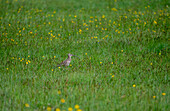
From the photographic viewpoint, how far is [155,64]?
680 cm

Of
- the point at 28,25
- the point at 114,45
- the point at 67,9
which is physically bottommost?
the point at 114,45

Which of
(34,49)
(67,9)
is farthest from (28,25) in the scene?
(67,9)

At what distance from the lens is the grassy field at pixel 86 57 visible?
15.5 feet

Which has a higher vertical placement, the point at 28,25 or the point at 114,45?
the point at 28,25

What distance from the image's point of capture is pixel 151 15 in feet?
37.0

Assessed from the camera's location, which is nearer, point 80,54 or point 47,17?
point 80,54

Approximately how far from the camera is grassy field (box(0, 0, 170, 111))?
4.72 metres

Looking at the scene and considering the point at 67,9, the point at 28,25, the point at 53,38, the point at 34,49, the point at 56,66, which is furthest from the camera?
the point at 67,9

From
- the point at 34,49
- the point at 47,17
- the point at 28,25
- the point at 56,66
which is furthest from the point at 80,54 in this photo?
the point at 47,17

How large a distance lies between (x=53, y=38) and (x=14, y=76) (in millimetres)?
3569

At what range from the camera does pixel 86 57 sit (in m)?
7.47

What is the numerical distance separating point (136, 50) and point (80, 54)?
2155 millimetres

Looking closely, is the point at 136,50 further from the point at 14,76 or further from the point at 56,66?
the point at 14,76

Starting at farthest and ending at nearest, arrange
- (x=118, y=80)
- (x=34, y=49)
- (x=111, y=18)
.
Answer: (x=111, y=18), (x=34, y=49), (x=118, y=80)
